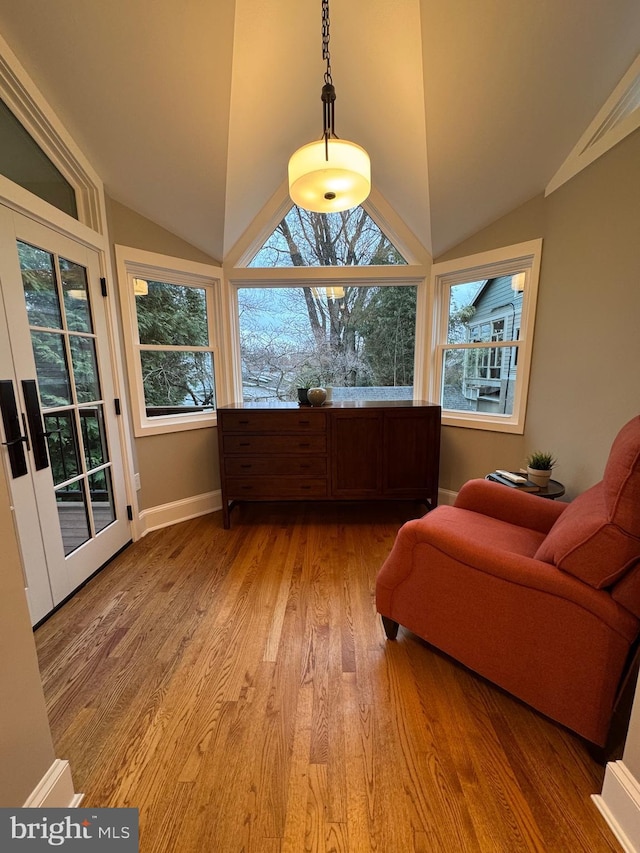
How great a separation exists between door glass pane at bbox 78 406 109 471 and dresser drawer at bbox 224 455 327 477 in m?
0.84

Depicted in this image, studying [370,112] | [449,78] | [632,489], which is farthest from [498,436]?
[370,112]

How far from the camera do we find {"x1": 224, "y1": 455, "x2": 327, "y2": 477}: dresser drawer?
2740mm

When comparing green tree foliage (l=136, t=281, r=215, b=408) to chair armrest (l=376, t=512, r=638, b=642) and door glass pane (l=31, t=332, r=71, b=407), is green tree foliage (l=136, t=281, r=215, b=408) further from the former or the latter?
chair armrest (l=376, t=512, r=638, b=642)

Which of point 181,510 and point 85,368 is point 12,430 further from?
point 181,510

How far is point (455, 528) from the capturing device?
4.86ft

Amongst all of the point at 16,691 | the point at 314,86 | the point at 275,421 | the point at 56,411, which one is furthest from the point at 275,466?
the point at 314,86

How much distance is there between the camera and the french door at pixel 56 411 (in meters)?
1.71

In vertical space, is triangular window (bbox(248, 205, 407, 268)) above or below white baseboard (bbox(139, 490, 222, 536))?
above

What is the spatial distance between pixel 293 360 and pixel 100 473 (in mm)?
1821

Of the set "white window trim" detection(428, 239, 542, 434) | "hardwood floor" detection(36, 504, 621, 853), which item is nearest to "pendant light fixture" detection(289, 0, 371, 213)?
"white window trim" detection(428, 239, 542, 434)

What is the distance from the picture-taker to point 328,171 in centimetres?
136

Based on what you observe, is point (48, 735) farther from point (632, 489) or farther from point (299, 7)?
point (299, 7)

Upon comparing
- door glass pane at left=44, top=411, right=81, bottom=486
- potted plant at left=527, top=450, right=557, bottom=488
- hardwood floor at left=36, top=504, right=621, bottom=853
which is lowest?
hardwood floor at left=36, top=504, right=621, bottom=853

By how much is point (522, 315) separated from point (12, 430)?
3.22m
